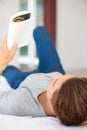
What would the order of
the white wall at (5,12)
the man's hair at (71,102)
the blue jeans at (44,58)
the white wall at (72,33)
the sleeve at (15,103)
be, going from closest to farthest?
the man's hair at (71,102) < the sleeve at (15,103) < the blue jeans at (44,58) < the white wall at (5,12) < the white wall at (72,33)

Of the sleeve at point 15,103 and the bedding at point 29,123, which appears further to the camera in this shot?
the sleeve at point 15,103

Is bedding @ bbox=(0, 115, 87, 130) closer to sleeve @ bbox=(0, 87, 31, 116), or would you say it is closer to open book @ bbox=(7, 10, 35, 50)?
sleeve @ bbox=(0, 87, 31, 116)

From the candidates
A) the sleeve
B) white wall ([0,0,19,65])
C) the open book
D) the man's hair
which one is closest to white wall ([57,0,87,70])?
white wall ([0,0,19,65])

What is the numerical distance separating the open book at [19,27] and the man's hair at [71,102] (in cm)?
35

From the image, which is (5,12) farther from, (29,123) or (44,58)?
(29,123)

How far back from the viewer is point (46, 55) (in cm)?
198

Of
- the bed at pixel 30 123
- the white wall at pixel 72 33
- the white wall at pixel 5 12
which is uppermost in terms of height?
the bed at pixel 30 123

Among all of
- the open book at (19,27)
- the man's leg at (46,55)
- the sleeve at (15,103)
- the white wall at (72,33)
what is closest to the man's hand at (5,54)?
the open book at (19,27)

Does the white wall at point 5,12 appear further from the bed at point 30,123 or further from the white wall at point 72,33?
the bed at point 30,123

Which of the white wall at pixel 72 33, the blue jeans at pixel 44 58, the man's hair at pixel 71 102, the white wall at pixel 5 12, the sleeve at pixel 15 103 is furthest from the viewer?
the white wall at pixel 72 33

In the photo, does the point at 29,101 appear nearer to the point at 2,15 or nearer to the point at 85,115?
the point at 85,115

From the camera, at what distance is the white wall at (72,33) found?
438 cm

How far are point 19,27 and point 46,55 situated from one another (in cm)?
70

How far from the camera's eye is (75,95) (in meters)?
1.09
